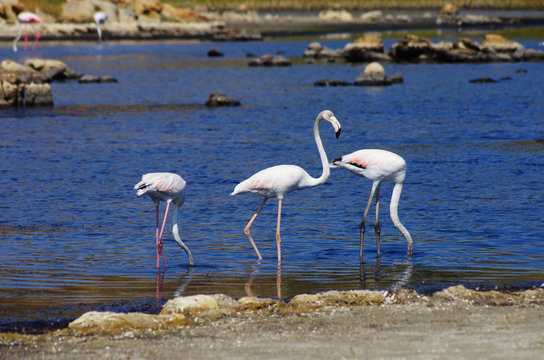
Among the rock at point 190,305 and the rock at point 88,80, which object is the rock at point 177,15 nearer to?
the rock at point 88,80

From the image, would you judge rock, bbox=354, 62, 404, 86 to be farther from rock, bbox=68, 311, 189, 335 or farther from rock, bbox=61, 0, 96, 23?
rock, bbox=61, 0, 96, 23

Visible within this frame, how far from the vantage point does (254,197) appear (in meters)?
15.0

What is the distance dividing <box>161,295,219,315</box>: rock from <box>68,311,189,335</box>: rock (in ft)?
0.97

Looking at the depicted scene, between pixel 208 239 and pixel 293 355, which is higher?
pixel 293 355

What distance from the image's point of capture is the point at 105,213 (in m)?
13.7

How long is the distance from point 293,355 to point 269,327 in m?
0.89

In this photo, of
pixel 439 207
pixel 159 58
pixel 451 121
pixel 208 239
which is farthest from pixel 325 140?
pixel 159 58

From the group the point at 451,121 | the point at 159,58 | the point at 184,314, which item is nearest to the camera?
the point at 184,314

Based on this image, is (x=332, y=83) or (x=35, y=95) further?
(x=332, y=83)

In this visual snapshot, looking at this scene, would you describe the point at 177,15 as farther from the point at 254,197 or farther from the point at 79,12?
the point at 254,197

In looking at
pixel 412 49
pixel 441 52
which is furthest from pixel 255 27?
pixel 441 52

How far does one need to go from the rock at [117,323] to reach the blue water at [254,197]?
2.89 ft

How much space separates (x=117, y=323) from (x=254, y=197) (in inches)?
303

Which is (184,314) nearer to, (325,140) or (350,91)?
(325,140)
